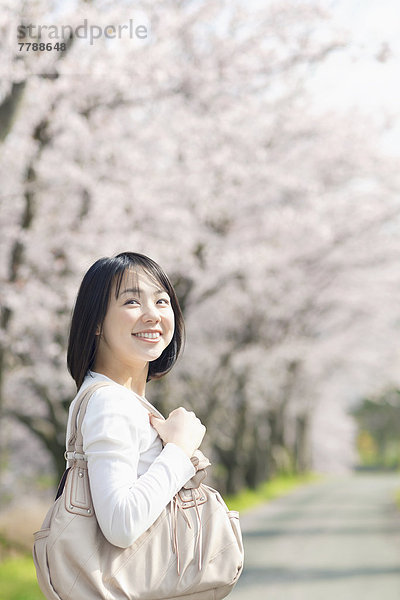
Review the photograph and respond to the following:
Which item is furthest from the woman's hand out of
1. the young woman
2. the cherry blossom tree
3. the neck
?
the cherry blossom tree

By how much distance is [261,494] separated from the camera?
2548 cm

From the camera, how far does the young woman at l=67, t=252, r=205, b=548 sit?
6.01ft

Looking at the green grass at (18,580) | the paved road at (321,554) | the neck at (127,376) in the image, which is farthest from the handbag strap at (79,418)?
the paved road at (321,554)

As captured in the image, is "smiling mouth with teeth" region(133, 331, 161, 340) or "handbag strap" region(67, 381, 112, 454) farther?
"smiling mouth with teeth" region(133, 331, 161, 340)

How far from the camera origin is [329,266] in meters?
18.6

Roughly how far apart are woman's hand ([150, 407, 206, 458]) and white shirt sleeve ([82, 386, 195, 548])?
3cm

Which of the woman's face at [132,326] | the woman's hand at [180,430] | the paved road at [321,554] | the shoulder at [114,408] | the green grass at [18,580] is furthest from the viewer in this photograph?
the paved road at [321,554]

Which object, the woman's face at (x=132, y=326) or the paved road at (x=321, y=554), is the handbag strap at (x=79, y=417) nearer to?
the woman's face at (x=132, y=326)

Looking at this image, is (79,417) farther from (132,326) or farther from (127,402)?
(132,326)

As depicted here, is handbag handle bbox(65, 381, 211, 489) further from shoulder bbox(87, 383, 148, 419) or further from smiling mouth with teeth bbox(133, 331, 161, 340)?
smiling mouth with teeth bbox(133, 331, 161, 340)

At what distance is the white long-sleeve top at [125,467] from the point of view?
1812mm

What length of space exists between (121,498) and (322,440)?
54777mm

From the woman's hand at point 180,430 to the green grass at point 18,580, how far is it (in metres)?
6.54

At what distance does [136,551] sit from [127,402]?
36 cm
